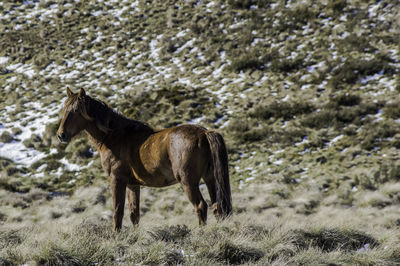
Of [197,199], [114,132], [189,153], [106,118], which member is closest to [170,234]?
[197,199]

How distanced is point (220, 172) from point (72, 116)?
258cm

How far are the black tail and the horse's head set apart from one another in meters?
2.21

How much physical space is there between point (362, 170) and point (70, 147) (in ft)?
37.9

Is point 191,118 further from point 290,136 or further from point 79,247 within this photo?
point 79,247

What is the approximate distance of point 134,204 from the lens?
20.5ft

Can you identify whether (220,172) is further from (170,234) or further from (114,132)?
(114,132)

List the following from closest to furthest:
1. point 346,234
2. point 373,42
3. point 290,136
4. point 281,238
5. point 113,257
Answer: point 113,257 < point 281,238 < point 346,234 < point 290,136 < point 373,42

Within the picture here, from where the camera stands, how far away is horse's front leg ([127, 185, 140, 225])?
6.21 m

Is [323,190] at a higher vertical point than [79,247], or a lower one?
lower

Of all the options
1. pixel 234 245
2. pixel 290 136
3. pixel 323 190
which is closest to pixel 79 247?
pixel 234 245

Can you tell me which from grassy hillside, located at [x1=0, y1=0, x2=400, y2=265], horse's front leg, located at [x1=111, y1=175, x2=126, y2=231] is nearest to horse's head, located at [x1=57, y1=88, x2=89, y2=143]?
horse's front leg, located at [x1=111, y1=175, x2=126, y2=231]

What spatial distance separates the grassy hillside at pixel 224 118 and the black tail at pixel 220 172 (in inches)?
13.4

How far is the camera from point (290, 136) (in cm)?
1483

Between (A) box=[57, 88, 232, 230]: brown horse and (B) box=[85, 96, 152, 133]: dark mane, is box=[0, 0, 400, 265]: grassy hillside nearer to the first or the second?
(A) box=[57, 88, 232, 230]: brown horse
